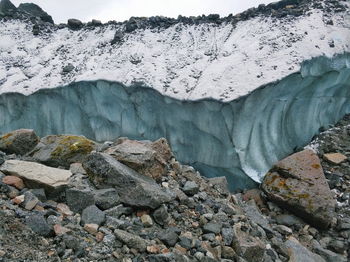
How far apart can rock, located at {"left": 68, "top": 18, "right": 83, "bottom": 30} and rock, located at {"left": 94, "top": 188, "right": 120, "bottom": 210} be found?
1024cm

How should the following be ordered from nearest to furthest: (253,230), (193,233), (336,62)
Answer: (193,233), (253,230), (336,62)

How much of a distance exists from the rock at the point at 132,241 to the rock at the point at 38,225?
26.2 inches

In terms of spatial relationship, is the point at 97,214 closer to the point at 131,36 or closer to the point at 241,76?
the point at 241,76

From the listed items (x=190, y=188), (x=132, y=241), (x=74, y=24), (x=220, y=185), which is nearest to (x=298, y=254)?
(x=220, y=185)

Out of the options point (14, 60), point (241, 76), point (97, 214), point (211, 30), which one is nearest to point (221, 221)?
point (97, 214)

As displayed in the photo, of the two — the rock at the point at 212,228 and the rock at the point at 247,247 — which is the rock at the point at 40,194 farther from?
the rock at the point at 247,247

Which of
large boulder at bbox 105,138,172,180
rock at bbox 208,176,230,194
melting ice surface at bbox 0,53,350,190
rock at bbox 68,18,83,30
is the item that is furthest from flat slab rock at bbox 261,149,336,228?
rock at bbox 68,18,83,30

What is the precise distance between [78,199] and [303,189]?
5.17m

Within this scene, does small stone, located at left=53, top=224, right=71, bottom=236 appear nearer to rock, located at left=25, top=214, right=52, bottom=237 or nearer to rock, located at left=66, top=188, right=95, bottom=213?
rock, located at left=25, top=214, right=52, bottom=237

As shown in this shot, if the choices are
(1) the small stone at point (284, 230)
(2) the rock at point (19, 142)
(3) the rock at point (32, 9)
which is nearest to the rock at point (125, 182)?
(2) the rock at point (19, 142)

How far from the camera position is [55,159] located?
5.49 meters

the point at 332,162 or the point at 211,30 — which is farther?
the point at 211,30

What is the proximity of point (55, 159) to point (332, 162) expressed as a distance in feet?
22.8

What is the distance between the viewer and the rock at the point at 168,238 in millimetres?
4059
